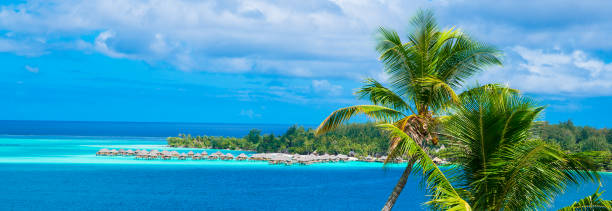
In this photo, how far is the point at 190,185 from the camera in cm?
3781

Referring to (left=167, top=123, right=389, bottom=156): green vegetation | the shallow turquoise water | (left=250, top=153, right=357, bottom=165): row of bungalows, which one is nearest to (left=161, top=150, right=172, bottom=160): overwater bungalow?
the shallow turquoise water

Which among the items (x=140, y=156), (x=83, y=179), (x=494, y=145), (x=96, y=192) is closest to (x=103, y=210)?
(x=96, y=192)

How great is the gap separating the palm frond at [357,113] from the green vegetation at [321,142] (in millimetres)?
50313

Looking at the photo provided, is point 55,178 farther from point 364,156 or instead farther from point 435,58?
point 435,58

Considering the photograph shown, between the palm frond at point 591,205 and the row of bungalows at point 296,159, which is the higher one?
the row of bungalows at point 296,159

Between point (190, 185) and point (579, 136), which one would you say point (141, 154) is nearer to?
point (190, 185)

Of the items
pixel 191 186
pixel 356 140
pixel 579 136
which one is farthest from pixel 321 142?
pixel 579 136

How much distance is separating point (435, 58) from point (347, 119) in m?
1.85

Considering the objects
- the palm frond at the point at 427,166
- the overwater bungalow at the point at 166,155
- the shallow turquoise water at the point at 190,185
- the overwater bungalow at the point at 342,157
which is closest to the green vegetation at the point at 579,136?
the shallow turquoise water at the point at 190,185

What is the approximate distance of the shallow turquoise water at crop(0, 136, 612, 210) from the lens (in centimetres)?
3097

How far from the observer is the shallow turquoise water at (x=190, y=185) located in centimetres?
3097

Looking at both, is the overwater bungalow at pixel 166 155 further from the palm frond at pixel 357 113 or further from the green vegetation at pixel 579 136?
the palm frond at pixel 357 113

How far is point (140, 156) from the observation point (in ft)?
180

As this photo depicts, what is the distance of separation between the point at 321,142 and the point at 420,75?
180 feet
